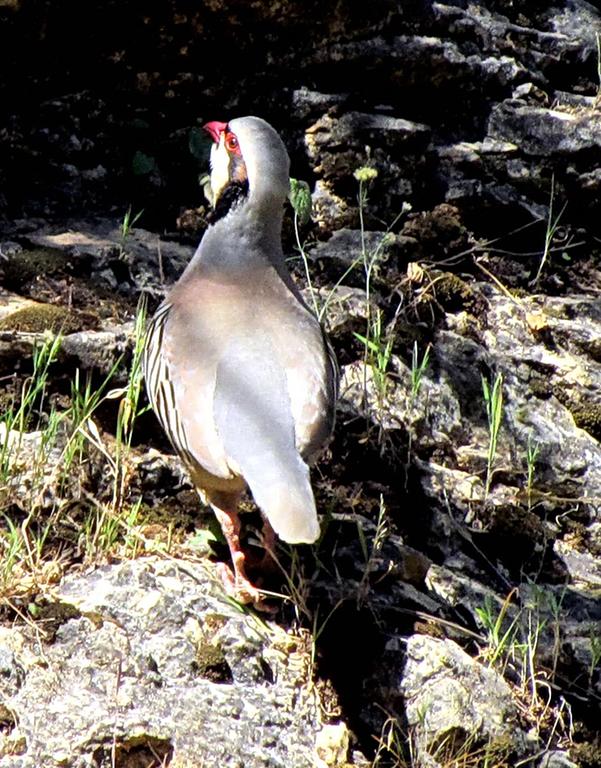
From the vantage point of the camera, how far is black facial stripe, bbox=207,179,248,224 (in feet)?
15.3

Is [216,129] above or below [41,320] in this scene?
above

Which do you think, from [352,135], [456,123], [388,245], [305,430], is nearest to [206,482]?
[305,430]

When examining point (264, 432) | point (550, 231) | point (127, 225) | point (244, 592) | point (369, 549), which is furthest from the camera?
point (550, 231)

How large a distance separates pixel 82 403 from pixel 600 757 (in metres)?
2.13

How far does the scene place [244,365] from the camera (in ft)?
13.1

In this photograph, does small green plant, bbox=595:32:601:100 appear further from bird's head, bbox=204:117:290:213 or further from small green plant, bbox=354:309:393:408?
bird's head, bbox=204:117:290:213

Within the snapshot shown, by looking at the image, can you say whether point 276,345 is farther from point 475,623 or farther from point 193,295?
point 475,623

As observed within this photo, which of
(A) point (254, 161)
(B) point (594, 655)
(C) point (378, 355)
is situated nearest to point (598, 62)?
(C) point (378, 355)

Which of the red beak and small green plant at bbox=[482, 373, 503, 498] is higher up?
the red beak

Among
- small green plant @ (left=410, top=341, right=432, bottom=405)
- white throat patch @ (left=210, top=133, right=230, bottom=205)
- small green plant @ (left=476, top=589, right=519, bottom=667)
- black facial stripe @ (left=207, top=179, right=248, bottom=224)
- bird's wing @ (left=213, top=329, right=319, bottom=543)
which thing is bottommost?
small green plant @ (left=476, top=589, right=519, bottom=667)

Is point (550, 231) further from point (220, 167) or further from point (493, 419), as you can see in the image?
point (220, 167)

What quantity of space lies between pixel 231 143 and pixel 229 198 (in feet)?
0.69

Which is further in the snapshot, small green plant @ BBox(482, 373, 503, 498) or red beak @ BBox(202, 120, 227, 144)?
red beak @ BBox(202, 120, 227, 144)

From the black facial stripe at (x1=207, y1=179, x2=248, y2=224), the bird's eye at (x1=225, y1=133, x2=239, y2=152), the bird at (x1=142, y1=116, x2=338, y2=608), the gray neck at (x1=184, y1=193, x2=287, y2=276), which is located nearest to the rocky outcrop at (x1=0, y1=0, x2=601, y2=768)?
the bird at (x1=142, y1=116, x2=338, y2=608)
